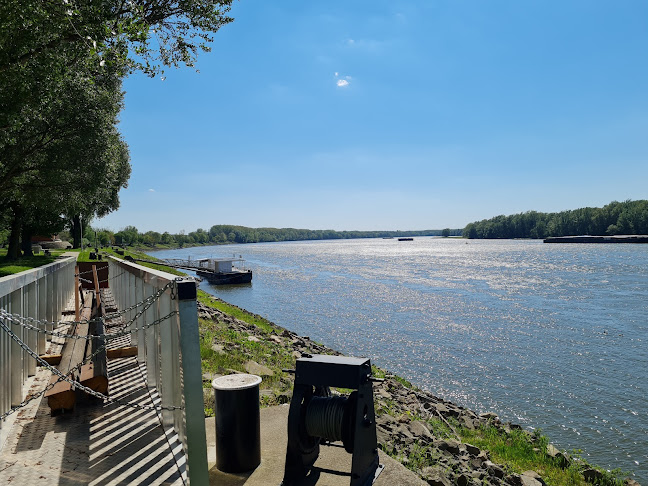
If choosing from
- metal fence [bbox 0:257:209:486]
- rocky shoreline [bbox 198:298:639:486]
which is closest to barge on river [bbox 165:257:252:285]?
rocky shoreline [bbox 198:298:639:486]

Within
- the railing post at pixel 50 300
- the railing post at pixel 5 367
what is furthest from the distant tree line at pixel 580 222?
the railing post at pixel 5 367

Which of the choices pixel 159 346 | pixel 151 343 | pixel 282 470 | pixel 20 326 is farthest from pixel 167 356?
pixel 20 326

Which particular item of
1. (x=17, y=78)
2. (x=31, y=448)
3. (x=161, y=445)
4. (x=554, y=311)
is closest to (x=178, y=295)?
(x=161, y=445)

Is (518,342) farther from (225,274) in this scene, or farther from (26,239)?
(26,239)

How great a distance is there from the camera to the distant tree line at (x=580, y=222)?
12700cm

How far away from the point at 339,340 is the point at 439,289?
1868 cm

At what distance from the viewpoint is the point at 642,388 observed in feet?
43.5

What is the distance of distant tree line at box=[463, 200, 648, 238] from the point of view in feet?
417

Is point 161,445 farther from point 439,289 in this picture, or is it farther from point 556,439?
point 439,289

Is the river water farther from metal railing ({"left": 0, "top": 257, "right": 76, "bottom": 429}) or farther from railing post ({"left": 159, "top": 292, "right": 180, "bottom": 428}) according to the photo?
metal railing ({"left": 0, "top": 257, "right": 76, "bottom": 429})

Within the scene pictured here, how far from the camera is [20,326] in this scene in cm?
607

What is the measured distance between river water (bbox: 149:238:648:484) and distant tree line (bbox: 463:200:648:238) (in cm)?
10545

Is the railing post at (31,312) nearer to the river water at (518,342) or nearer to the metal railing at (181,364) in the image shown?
the metal railing at (181,364)

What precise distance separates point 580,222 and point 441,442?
517 ft
